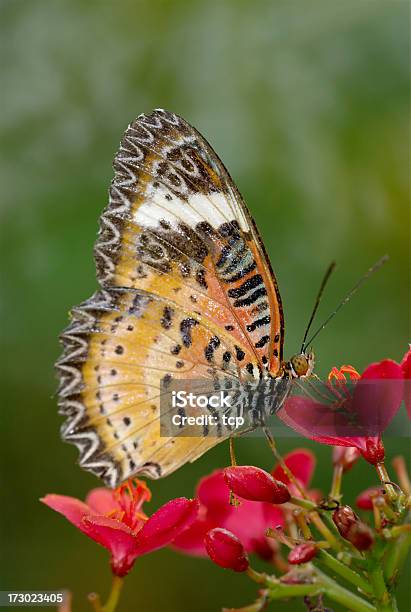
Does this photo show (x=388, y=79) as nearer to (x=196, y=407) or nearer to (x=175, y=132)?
(x=175, y=132)

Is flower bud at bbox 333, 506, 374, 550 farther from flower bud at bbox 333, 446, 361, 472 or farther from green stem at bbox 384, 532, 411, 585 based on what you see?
flower bud at bbox 333, 446, 361, 472

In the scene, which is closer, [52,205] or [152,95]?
[52,205]

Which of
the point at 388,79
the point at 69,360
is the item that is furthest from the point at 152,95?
the point at 69,360

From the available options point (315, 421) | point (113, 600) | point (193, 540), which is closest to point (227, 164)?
point (193, 540)

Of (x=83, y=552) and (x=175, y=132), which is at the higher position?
(x=175, y=132)

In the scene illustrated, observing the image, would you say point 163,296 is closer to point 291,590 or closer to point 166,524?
point 166,524
